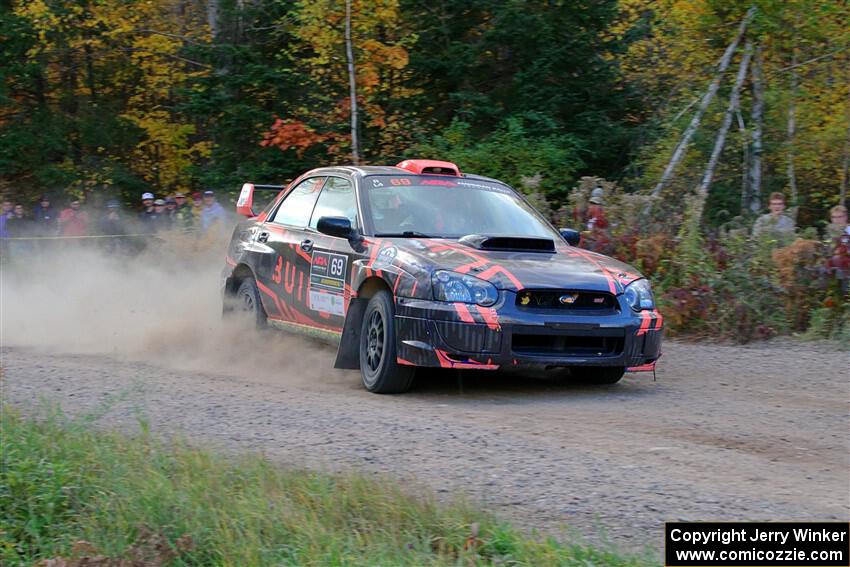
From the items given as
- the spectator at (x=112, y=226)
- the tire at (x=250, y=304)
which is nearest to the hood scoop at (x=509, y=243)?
the tire at (x=250, y=304)

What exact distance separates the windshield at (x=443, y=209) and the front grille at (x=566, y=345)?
50.2 inches

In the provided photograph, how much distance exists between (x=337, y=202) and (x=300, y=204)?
745 mm

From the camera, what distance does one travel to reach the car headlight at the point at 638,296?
25.7 feet

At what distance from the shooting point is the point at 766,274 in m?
11.3

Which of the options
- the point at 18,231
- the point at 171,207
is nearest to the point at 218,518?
the point at 171,207

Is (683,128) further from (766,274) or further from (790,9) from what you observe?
(766,274)

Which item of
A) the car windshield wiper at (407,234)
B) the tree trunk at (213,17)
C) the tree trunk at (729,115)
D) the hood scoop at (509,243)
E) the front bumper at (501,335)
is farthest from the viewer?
the tree trunk at (213,17)

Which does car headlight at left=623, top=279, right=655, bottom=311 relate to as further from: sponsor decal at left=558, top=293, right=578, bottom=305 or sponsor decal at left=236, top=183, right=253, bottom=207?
sponsor decal at left=236, top=183, right=253, bottom=207

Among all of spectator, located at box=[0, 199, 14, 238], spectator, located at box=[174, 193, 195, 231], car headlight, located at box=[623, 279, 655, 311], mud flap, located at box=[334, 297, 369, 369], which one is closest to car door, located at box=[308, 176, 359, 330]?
mud flap, located at box=[334, 297, 369, 369]

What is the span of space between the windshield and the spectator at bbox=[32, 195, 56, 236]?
1767 cm

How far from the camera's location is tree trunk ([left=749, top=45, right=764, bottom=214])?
19453 millimetres

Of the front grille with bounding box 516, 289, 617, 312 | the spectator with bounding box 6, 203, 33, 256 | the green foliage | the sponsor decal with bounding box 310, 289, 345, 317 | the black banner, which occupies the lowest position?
the black banner

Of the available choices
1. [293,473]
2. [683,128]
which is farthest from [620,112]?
[293,473]

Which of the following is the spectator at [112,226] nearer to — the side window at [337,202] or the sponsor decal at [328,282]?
the side window at [337,202]
